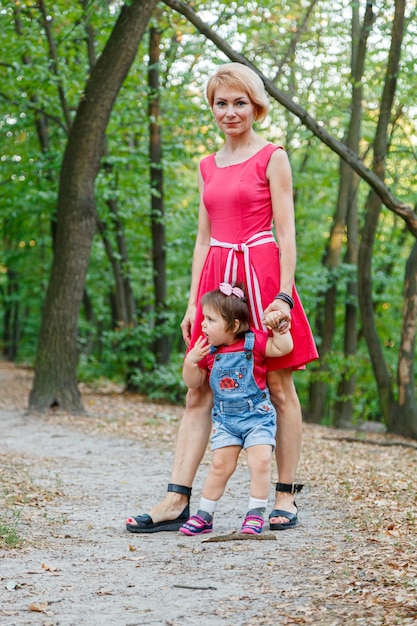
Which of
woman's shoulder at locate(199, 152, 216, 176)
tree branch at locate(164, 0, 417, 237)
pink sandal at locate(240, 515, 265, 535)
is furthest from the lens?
tree branch at locate(164, 0, 417, 237)

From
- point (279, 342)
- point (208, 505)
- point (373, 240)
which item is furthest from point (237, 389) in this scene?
point (373, 240)

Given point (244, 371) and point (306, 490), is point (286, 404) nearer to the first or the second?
point (244, 371)

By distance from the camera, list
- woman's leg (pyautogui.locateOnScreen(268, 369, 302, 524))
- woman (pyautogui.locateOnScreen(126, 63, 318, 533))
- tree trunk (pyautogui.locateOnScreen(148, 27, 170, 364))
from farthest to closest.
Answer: tree trunk (pyautogui.locateOnScreen(148, 27, 170, 364)) < woman's leg (pyautogui.locateOnScreen(268, 369, 302, 524)) < woman (pyautogui.locateOnScreen(126, 63, 318, 533))

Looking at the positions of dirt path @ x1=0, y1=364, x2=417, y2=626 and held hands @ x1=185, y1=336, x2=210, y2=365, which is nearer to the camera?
dirt path @ x1=0, y1=364, x2=417, y2=626

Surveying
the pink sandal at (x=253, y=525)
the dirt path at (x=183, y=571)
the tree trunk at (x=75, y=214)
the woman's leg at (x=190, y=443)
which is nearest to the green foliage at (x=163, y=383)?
the tree trunk at (x=75, y=214)

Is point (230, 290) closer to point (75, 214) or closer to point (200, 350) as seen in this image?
point (200, 350)

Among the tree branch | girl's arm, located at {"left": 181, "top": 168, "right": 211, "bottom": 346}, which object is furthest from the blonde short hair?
the tree branch

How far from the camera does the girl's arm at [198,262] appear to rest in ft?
14.7

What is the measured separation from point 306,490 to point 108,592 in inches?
101

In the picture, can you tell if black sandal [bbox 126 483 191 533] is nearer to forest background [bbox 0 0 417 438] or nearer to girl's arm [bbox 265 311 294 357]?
girl's arm [bbox 265 311 294 357]

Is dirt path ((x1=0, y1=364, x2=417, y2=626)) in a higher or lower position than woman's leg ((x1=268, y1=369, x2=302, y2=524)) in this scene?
lower

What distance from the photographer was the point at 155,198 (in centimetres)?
1435

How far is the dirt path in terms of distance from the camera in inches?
117

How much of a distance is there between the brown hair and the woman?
0.31 feet
